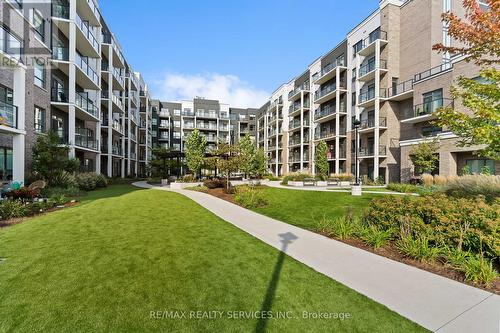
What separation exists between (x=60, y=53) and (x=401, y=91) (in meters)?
34.4

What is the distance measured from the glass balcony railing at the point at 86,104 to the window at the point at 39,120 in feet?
11.3

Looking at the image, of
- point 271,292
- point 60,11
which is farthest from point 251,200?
point 60,11

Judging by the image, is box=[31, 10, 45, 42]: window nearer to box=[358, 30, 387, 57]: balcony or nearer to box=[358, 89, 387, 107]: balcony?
box=[358, 89, 387, 107]: balcony

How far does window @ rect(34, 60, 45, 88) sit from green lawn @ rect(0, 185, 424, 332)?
16423 mm

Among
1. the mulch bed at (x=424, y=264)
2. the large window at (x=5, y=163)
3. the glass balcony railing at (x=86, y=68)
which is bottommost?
the mulch bed at (x=424, y=264)

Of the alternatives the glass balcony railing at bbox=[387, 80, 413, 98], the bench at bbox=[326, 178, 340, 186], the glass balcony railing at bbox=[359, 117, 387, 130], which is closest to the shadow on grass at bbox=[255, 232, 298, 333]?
the bench at bbox=[326, 178, 340, 186]

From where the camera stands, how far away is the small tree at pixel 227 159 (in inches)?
815

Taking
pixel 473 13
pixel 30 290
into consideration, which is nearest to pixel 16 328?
pixel 30 290

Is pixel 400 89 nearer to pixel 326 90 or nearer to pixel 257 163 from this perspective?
pixel 326 90

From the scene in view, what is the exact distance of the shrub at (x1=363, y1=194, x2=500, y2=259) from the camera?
5.05 m

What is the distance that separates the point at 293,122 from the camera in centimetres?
4688

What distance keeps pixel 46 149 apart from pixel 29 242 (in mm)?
12943

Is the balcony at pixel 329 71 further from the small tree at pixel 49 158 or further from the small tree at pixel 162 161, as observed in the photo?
the small tree at pixel 49 158

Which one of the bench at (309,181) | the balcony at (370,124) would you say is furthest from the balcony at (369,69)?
the bench at (309,181)
